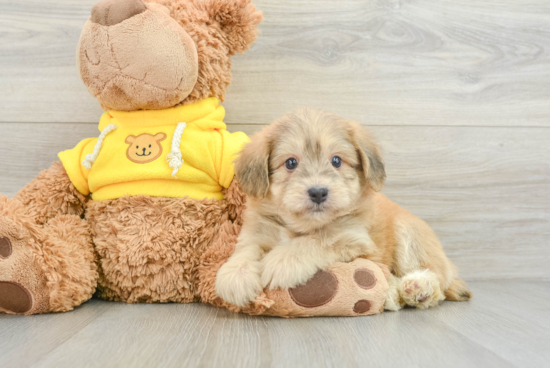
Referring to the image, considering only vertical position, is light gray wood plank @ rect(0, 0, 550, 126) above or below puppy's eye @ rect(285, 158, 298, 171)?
above

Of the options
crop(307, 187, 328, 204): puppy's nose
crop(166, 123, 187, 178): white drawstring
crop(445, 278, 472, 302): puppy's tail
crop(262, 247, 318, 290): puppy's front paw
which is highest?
crop(166, 123, 187, 178): white drawstring

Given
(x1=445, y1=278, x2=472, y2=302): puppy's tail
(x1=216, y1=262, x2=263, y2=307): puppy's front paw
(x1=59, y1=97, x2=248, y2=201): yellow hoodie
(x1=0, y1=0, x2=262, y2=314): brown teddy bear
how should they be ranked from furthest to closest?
1. (x1=445, y1=278, x2=472, y2=302): puppy's tail
2. (x1=59, y1=97, x2=248, y2=201): yellow hoodie
3. (x1=0, y1=0, x2=262, y2=314): brown teddy bear
4. (x1=216, y1=262, x2=263, y2=307): puppy's front paw

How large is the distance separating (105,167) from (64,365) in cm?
98

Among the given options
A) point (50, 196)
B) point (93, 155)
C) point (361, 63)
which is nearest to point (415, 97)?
point (361, 63)

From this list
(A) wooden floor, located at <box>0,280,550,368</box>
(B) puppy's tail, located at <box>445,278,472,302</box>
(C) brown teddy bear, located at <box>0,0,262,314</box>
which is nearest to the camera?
(A) wooden floor, located at <box>0,280,550,368</box>

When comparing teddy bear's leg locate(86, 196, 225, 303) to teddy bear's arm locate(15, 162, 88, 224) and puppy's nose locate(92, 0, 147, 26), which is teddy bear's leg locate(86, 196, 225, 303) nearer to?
teddy bear's arm locate(15, 162, 88, 224)

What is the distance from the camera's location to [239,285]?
1.64 meters

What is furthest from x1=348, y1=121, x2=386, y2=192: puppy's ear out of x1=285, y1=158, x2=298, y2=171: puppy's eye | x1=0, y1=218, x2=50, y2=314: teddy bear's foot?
x1=0, y1=218, x2=50, y2=314: teddy bear's foot

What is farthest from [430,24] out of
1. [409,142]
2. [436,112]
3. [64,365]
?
[64,365]

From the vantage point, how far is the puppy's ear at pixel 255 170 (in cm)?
182

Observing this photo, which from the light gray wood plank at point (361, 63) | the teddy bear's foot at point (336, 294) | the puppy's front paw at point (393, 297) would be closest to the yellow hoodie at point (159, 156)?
the light gray wood plank at point (361, 63)

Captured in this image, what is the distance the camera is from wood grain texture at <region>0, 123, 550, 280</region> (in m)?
2.58

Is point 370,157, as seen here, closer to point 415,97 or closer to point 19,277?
point 415,97

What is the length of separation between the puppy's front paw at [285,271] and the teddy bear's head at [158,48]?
86 cm
